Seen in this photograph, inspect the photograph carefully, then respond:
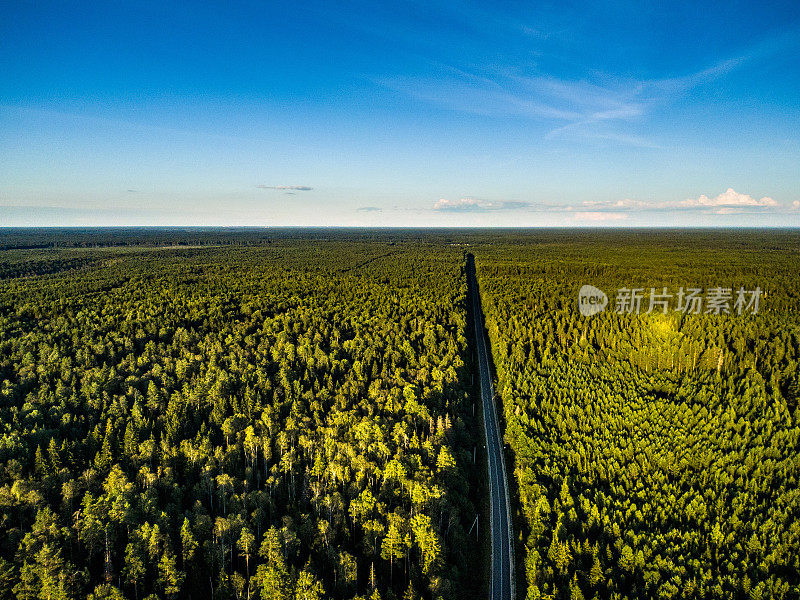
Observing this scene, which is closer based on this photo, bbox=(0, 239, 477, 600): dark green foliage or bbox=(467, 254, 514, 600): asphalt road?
bbox=(0, 239, 477, 600): dark green foliage

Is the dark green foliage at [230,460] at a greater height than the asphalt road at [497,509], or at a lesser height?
greater

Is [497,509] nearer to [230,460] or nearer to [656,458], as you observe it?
[656,458]

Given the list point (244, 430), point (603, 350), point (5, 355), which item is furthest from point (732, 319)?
point (5, 355)

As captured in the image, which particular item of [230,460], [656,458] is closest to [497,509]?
[656,458]

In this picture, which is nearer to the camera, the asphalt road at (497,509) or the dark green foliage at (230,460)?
the dark green foliage at (230,460)

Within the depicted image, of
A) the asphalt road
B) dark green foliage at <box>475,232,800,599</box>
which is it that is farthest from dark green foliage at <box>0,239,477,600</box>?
dark green foliage at <box>475,232,800,599</box>

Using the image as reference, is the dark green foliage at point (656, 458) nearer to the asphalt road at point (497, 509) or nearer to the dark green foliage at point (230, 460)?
the asphalt road at point (497, 509)

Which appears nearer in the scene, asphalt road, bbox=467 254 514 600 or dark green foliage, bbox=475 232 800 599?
dark green foliage, bbox=475 232 800 599

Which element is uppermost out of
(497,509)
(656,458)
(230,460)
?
(230,460)

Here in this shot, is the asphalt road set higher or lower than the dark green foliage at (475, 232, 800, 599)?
lower

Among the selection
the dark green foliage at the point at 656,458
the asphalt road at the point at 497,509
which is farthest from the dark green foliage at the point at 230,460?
the dark green foliage at the point at 656,458

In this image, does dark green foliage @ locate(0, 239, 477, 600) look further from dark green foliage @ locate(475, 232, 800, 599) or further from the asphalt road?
dark green foliage @ locate(475, 232, 800, 599)
